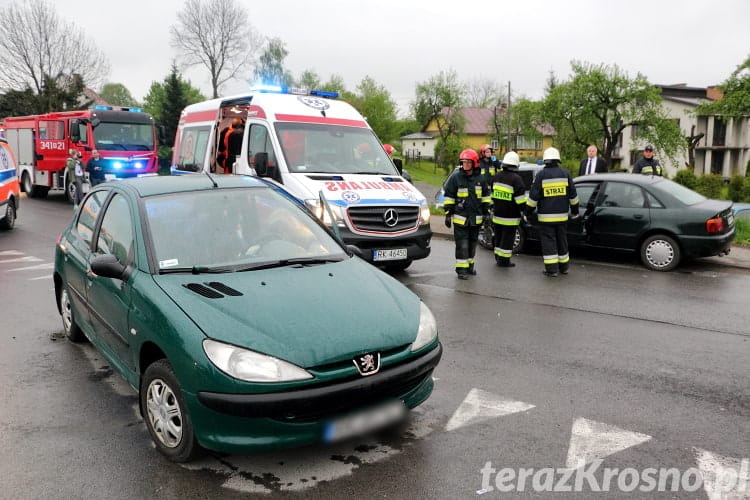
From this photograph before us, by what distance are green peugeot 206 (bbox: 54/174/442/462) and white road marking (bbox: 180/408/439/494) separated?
247 millimetres

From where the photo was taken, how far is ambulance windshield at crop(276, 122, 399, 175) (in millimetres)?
9016

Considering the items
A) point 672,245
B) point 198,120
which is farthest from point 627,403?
point 198,120

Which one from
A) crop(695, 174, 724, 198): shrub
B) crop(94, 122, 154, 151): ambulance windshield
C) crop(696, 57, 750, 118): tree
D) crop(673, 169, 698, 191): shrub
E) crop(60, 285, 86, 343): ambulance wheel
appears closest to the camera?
crop(60, 285, 86, 343): ambulance wheel

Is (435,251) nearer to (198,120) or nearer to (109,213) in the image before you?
(198,120)

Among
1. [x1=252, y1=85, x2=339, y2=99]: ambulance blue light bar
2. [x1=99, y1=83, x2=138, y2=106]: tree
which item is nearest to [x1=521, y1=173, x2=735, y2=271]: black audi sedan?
[x1=252, y1=85, x2=339, y2=99]: ambulance blue light bar

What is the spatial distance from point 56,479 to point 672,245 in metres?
9.05

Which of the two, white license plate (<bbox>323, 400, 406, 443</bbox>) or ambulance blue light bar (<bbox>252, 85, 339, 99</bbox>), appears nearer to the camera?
white license plate (<bbox>323, 400, 406, 443</bbox>)

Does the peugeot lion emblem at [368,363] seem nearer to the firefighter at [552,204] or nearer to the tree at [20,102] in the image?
the firefighter at [552,204]

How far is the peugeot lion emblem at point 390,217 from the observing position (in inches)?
324

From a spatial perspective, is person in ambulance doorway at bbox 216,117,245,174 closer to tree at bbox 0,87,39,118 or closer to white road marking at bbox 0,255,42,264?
white road marking at bbox 0,255,42,264

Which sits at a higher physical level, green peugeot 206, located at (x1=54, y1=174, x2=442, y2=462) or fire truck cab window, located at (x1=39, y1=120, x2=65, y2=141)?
fire truck cab window, located at (x1=39, y1=120, x2=65, y2=141)

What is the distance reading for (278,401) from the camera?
122 inches

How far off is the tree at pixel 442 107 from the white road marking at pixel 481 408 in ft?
211

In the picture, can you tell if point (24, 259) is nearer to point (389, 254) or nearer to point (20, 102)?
point (389, 254)
